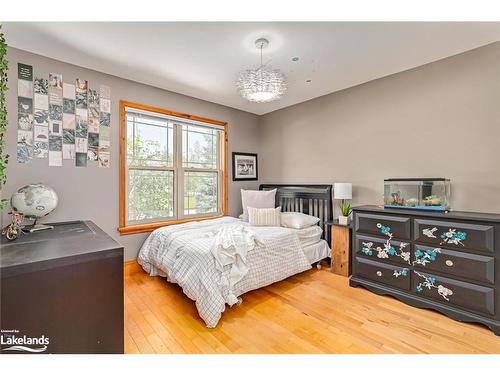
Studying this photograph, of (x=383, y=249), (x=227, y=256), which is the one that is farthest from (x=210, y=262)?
(x=383, y=249)

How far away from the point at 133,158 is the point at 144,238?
104 cm

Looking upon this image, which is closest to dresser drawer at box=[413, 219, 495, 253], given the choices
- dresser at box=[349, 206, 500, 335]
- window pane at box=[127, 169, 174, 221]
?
dresser at box=[349, 206, 500, 335]

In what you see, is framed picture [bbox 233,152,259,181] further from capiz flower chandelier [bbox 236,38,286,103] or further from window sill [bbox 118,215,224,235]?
capiz flower chandelier [bbox 236,38,286,103]

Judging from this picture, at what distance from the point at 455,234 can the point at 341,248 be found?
3.86ft

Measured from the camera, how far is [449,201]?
95.3 inches

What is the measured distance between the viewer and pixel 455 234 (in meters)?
1.99

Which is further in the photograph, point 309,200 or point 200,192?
point 200,192

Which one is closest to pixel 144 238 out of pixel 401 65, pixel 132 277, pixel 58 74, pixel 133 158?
pixel 132 277

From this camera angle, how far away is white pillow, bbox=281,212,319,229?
9.94 ft

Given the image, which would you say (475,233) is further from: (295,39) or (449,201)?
(295,39)

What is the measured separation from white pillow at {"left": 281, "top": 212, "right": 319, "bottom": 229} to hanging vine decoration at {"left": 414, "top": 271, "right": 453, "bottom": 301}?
125 centimetres

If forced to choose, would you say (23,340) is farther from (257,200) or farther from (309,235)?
(257,200)

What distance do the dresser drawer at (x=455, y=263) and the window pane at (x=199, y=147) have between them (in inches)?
115

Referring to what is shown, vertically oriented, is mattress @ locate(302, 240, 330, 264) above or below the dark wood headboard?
below
